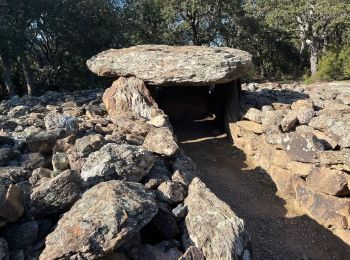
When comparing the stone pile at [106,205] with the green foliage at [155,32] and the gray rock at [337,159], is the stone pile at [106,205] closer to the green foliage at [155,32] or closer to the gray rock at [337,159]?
A: the gray rock at [337,159]

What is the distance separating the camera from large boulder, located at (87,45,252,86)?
10.0 metres

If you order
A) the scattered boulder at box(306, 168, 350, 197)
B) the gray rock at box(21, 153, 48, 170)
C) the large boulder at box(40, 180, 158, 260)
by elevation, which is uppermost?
the gray rock at box(21, 153, 48, 170)

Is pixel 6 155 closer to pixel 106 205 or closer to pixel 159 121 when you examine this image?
pixel 106 205

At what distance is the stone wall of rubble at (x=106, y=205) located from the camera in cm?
372

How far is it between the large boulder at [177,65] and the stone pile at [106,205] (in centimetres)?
354

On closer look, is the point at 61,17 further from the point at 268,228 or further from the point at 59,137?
the point at 268,228

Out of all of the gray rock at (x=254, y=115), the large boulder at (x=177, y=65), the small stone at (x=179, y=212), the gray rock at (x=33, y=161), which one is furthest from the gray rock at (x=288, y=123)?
the gray rock at (x=33, y=161)

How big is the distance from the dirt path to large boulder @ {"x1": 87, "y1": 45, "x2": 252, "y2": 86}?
6.73ft

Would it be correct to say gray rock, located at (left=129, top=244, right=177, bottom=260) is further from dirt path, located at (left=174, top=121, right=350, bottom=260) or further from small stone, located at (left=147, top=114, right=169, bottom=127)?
small stone, located at (left=147, top=114, right=169, bottom=127)

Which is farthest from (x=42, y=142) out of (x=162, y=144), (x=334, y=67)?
(x=334, y=67)

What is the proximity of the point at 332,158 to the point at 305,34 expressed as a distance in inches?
687

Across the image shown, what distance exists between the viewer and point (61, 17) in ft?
54.4

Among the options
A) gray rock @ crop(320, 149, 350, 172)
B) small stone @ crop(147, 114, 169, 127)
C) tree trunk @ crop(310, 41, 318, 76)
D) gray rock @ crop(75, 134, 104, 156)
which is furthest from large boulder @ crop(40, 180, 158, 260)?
tree trunk @ crop(310, 41, 318, 76)

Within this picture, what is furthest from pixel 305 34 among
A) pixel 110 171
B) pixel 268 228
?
pixel 110 171
